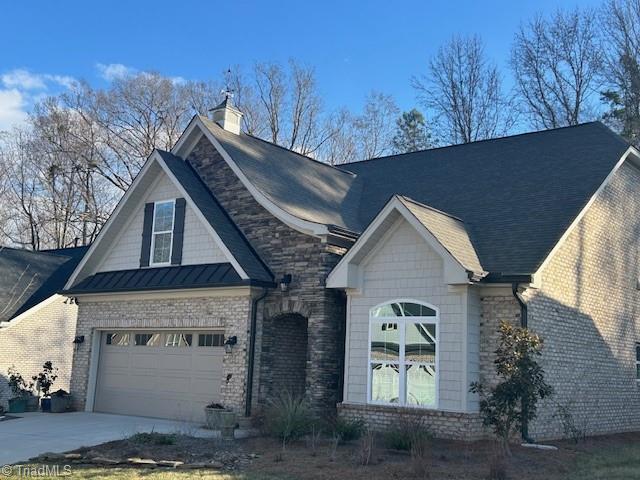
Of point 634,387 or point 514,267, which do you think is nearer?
point 514,267

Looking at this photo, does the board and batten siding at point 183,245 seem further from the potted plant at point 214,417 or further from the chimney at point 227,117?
the potted plant at point 214,417

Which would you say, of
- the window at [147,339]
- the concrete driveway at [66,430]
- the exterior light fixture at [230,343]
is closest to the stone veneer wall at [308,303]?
the exterior light fixture at [230,343]

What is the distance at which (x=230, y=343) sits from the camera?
631 inches

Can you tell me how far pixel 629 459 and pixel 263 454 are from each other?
20.8ft

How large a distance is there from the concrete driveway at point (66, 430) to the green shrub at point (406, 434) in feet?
12.7

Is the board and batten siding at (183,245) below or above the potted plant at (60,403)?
above

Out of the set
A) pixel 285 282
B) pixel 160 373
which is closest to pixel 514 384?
pixel 285 282

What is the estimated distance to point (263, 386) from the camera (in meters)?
15.9

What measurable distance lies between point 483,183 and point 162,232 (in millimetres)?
8720

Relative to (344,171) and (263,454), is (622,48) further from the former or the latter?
(263,454)

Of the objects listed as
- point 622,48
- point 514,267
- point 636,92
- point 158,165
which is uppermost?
point 622,48

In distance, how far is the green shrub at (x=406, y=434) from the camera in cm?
1191

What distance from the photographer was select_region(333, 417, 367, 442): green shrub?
43.7 feet

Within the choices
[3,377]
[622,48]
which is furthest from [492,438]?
[622,48]
